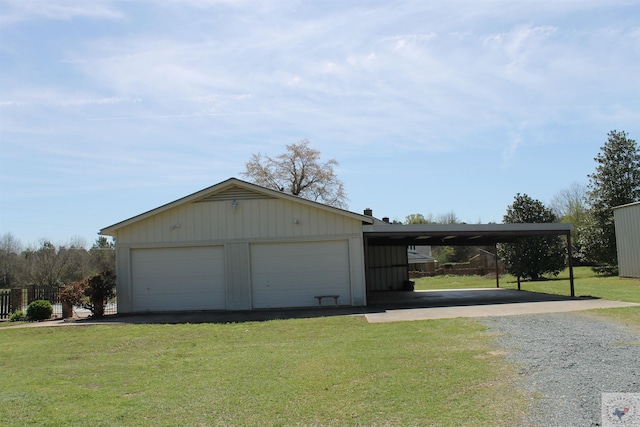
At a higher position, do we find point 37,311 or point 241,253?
point 241,253

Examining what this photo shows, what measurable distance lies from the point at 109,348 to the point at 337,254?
27.5ft

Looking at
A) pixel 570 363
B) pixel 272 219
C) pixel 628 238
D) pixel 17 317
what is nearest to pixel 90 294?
pixel 17 317

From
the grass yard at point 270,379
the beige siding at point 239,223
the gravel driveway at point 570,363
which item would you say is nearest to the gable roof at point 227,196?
the beige siding at point 239,223

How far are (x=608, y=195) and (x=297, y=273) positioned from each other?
2532 cm

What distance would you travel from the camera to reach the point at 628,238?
27.5m

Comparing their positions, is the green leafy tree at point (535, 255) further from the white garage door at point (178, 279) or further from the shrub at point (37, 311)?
the shrub at point (37, 311)

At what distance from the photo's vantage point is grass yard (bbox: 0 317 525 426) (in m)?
5.69

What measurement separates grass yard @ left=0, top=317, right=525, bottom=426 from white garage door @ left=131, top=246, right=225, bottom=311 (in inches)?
237

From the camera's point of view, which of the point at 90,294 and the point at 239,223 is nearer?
the point at 90,294

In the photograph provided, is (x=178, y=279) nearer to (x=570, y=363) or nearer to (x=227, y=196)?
(x=227, y=196)

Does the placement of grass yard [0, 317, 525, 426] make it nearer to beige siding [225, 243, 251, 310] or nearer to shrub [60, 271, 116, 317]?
beige siding [225, 243, 251, 310]

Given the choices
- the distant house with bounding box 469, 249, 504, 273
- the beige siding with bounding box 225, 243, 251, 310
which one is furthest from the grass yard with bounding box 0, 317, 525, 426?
the distant house with bounding box 469, 249, 504, 273

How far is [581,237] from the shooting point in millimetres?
35438

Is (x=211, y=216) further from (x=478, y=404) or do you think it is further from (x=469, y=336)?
(x=478, y=404)
